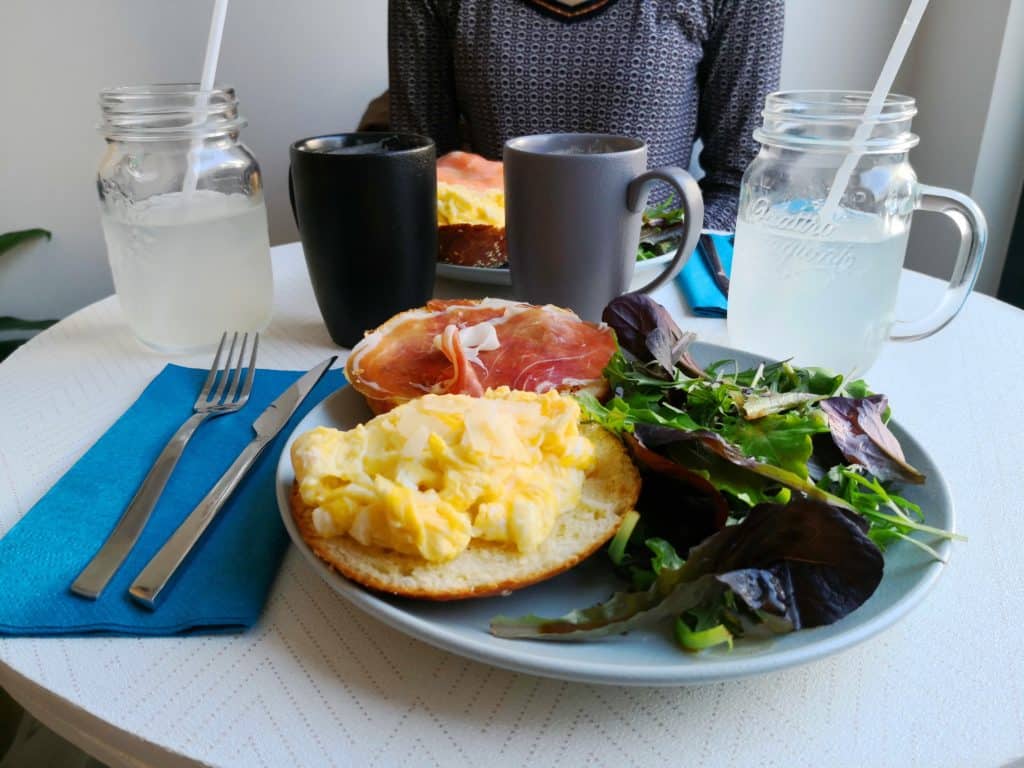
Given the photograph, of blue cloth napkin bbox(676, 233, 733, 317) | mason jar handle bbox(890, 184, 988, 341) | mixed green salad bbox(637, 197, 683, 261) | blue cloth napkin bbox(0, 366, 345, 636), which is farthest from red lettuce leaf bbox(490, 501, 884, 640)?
mixed green salad bbox(637, 197, 683, 261)

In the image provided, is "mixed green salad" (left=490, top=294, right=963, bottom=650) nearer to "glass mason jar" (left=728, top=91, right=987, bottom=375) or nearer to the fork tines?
"glass mason jar" (left=728, top=91, right=987, bottom=375)

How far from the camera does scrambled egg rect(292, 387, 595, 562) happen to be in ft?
1.75

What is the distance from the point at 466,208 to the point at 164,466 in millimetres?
722

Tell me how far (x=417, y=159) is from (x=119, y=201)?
39 cm

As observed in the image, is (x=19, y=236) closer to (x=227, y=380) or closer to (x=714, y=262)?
(x=227, y=380)

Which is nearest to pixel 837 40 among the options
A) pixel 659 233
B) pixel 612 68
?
pixel 612 68

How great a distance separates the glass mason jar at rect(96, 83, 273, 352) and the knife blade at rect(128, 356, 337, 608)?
215 mm

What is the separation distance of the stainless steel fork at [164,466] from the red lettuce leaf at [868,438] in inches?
23.5

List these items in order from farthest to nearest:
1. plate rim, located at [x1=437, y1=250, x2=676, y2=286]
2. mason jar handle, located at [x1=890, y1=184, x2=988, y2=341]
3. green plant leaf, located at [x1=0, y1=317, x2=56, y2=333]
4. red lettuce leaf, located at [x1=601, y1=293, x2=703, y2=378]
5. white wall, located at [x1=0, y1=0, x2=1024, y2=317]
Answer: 1. green plant leaf, located at [x1=0, y1=317, x2=56, y2=333]
2. white wall, located at [x1=0, y1=0, x2=1024, y2=317]
3. plate rim, located at [x1=437, y1=250, x2=676, y2=286]
4. mason jar handle, located at [x1=890, y1=184, x2=988, y2=341]
5. red lettuce leaf, located at [x1=601, y1=293, x2=703, y2=378]

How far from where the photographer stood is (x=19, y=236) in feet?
7.94

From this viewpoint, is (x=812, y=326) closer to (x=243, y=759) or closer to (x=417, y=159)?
(x=417, y=159)

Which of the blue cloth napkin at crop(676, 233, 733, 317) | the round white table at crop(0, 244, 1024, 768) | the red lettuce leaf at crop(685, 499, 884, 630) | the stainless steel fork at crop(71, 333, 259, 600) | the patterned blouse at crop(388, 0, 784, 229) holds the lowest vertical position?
the round white table at crop(0, 244, 1024, 768)

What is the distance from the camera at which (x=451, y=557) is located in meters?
0.53

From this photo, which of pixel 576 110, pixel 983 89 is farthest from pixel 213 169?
pixel 983 89
